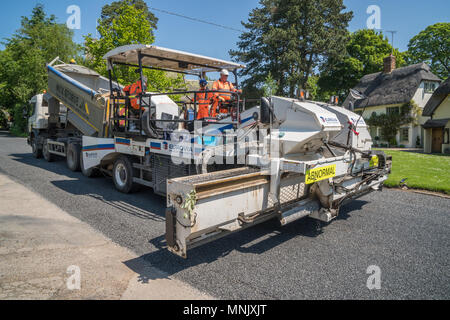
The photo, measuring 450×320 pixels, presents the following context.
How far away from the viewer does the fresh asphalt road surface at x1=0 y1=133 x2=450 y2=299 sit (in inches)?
122

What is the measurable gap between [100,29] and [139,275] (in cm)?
1453

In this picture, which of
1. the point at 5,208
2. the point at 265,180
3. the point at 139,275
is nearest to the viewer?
the point at 139,275

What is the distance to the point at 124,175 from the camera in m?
6.76

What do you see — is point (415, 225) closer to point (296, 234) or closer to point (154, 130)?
point (296, 234)

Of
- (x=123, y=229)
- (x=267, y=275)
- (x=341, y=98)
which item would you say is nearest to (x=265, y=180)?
(x=267, y=275)

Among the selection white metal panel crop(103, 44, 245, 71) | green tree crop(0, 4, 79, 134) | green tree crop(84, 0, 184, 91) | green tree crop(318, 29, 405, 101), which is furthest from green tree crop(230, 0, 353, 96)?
white metal panel crop(103, 44, 245, 71)

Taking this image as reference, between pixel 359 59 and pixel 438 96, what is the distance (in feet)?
46.3

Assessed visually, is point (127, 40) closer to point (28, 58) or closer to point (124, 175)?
point (124, 175)

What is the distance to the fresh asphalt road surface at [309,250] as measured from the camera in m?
3.10

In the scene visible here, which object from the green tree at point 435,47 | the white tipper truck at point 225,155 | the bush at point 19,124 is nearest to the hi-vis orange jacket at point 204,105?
the white tipper truck at point 225,155

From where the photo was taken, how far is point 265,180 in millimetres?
3898

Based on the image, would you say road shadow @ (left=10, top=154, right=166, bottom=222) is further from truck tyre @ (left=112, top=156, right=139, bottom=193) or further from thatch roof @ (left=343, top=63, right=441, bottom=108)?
thatch roof @ (left=343, top=63, right=441, bottom=108)
